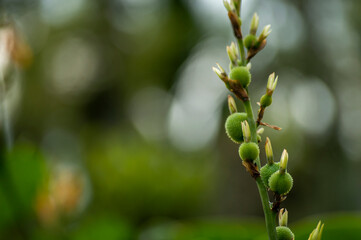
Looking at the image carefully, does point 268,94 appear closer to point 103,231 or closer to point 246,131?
point 246,131

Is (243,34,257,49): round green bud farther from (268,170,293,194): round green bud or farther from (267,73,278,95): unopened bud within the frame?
(268,170,293,194): round green bud

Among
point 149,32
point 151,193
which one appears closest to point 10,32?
point 151,193

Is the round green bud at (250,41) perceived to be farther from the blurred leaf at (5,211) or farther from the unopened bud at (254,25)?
the blurred leaf at (5,211)

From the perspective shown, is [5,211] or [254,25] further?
[5,211]

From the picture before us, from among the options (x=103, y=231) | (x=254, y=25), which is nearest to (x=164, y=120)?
(x=103, y=231)

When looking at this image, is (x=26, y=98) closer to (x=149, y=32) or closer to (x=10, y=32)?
(x=149, y=32)

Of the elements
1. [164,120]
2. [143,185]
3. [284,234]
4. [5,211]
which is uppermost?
[284,234]

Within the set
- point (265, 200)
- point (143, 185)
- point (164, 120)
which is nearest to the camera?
point (265, 200)

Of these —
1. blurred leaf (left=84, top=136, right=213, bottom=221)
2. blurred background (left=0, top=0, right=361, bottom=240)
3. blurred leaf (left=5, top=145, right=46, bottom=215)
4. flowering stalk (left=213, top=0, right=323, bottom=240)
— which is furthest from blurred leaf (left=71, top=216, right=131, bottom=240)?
flowering stalk (left=213, top=0, right=323, bottom=240)

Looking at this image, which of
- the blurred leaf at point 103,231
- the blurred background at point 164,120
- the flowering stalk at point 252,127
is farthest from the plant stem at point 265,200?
the blurred leaf at point 103,231
